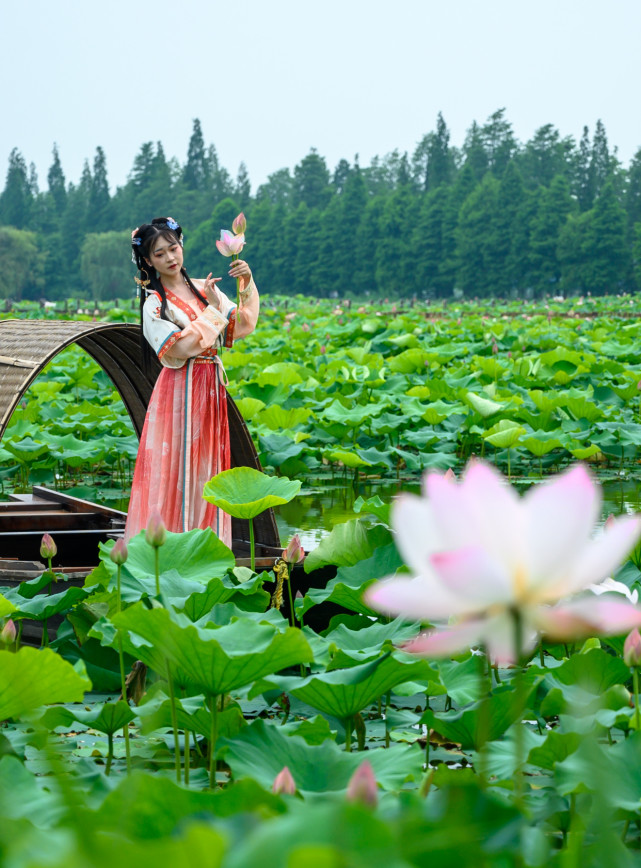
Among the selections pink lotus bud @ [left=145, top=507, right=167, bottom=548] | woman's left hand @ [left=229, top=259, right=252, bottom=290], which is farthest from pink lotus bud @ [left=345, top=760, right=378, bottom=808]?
woman's left hand @ [left=229, top=259, right=252, bottom=290]

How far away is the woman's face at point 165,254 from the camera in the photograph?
3.18 m

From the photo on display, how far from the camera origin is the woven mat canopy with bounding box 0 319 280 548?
3061 mm

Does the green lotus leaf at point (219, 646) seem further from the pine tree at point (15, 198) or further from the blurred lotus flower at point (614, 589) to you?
the pine tree at point (15, 198)

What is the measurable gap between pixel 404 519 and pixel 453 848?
8.5 inches

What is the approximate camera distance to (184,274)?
3.28 meters

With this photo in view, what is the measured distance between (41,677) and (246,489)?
125cm

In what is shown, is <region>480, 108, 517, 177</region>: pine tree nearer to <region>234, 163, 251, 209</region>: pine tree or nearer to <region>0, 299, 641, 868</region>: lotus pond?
<region>234, 163, 251, 209</region>: pine tree

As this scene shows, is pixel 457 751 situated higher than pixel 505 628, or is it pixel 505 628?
pixel 505 628

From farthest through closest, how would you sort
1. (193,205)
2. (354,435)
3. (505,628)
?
1. (193,205)
2. (354,435)
3. (505,628)

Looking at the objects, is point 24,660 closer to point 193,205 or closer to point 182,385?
point 182,385

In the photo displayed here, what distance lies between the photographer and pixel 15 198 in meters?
72.8

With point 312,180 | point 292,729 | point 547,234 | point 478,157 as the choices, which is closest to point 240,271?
point 292,729

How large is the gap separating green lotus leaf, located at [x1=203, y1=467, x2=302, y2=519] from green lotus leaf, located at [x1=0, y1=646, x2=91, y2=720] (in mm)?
1119

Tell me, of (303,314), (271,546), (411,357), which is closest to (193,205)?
(303,314)
